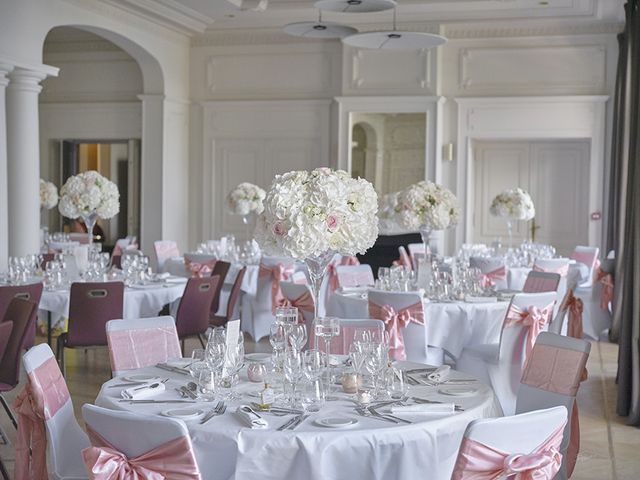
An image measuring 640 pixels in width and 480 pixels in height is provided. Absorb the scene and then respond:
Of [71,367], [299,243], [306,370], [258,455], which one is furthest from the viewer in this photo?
[71,367]

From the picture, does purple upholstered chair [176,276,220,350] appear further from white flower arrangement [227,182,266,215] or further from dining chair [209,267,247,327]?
white flower arrangement [227,182,266,215]

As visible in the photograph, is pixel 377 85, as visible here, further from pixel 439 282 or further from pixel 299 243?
pixel 299 243

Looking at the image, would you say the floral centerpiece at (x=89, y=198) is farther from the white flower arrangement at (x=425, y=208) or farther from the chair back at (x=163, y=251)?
the white flower arrangement at (x=425, y=208)

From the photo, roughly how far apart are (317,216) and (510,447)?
1371mm

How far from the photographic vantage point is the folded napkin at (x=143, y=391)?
140 inches

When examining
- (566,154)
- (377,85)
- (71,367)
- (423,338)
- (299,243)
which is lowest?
(71,367)

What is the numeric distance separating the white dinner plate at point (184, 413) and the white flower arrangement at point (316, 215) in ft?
2.69

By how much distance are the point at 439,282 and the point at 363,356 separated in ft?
10.4

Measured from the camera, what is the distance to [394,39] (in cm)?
934

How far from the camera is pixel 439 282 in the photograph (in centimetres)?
669

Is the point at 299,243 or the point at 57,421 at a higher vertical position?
the point at 299,243

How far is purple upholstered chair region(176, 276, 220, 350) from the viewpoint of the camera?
22.9 ft

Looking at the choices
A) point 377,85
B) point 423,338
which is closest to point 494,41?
point 377,85

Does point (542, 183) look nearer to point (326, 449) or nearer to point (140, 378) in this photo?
point (140, 378)
